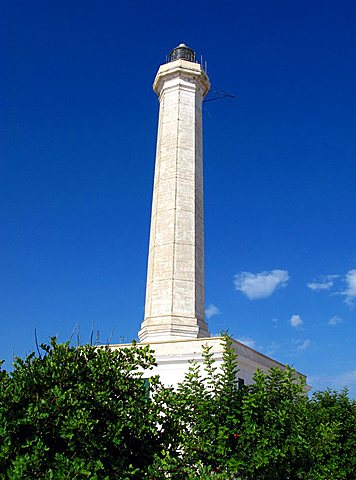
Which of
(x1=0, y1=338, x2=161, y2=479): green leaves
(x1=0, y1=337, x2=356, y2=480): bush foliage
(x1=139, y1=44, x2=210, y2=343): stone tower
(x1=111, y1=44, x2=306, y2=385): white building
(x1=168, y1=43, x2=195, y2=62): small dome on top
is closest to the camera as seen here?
(x1=0, y1=338, x2=161, y2=479): green leaves

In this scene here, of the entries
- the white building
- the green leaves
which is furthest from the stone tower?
the green leaves

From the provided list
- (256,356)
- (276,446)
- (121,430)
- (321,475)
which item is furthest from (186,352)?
(121,430)

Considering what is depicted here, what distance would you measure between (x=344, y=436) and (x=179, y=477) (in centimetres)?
812

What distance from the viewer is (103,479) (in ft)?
20.6

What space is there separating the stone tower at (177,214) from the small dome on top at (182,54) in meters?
0.15

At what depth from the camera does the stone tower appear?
2016cm

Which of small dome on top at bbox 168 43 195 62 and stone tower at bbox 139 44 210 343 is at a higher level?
small dome on top at bbox 168 43 195 62

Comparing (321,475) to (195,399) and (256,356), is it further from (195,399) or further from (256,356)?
(256,356)

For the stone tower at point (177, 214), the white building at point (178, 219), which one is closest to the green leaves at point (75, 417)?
the white building at point (178, 219)

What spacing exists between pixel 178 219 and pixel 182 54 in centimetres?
1022

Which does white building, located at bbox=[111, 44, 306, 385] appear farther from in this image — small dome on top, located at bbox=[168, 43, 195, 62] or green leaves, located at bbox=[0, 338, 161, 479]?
green leaves, located at bbox=[0, 338, 161, 479]

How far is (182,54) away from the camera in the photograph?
85.3 ft

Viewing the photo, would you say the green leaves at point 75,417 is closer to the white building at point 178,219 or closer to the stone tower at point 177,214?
the white building at point 178,219

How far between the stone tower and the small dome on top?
0.15 m
